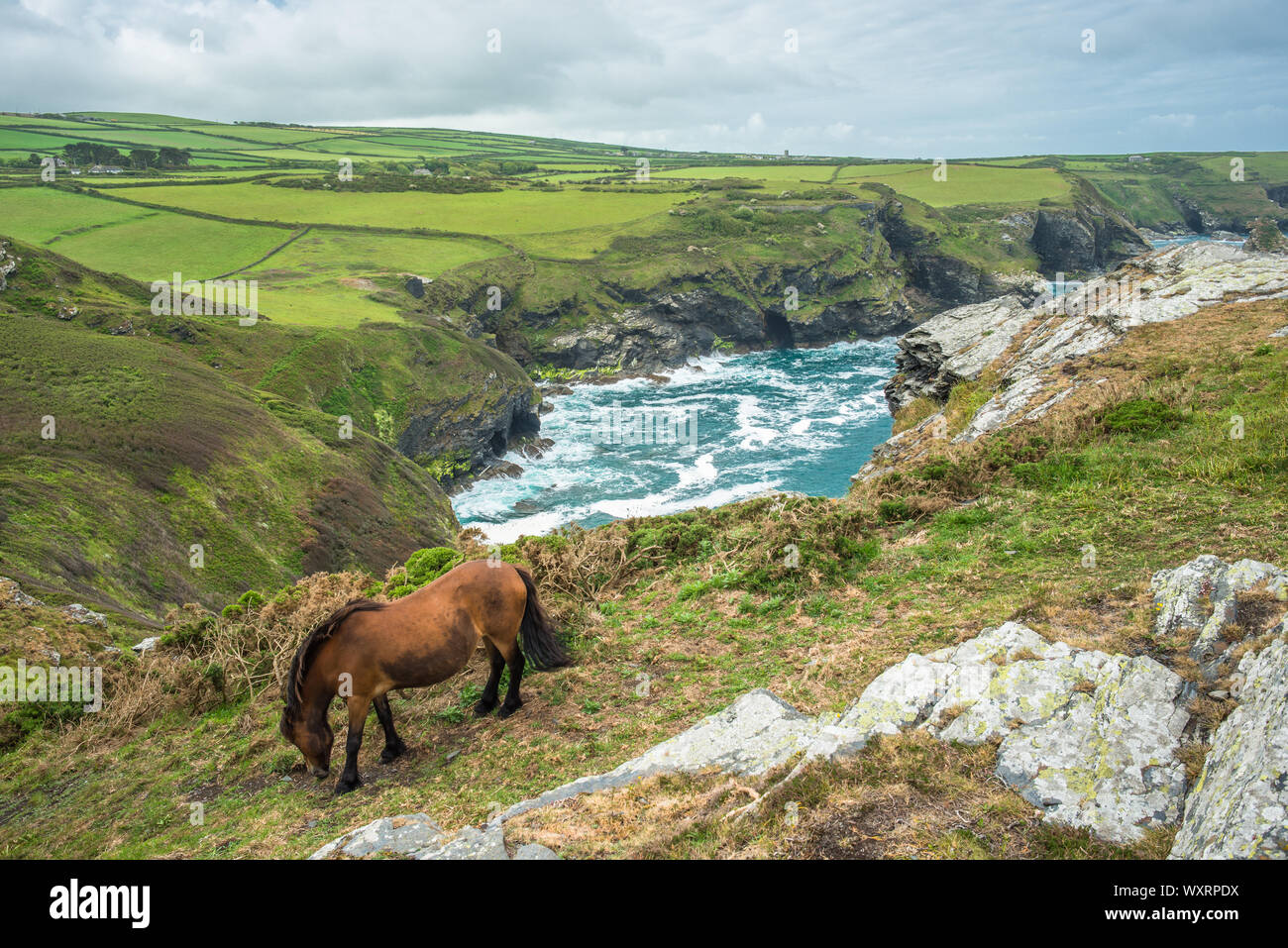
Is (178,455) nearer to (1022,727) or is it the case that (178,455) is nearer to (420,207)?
(1022,727)

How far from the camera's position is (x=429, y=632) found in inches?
387

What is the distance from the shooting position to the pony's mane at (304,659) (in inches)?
367

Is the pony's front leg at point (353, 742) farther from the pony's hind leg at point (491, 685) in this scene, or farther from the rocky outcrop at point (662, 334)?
the rocky outcrop at point (662, 334)

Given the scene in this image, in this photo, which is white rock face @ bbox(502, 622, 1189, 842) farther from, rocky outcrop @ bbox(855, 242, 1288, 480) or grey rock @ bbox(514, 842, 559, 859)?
rocky outcrop @ bbox(855, 242, 1288, 480)

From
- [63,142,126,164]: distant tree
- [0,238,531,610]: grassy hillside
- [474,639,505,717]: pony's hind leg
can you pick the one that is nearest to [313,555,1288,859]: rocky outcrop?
[474,639,505,717]: pony's hind leg

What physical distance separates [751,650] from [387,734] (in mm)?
5987

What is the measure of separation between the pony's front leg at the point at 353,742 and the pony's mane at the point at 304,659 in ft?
2.34

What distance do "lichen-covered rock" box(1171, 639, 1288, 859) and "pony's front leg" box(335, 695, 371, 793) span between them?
905 cm

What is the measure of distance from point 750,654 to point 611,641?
2.65 meters

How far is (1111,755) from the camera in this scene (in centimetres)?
664

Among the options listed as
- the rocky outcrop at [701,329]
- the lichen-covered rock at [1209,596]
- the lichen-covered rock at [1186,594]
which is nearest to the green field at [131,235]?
the rocky outcrop at [701,329]

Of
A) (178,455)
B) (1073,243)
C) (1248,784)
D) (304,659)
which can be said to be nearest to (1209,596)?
(1248,784)
